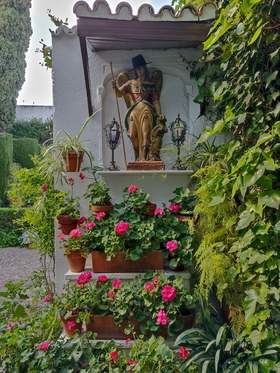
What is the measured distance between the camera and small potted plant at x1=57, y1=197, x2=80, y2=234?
143 inches

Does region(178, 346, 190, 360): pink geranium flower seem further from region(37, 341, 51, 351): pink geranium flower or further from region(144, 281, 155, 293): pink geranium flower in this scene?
region(37, 341, 51, 351): pink geranium flower

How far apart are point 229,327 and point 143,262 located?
87cm

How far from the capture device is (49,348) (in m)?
2.87

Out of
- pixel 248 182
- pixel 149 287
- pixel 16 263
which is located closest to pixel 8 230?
pixel 16 263

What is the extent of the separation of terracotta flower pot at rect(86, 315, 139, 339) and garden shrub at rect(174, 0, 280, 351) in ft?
2.39

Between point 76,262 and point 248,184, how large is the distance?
5.80ft

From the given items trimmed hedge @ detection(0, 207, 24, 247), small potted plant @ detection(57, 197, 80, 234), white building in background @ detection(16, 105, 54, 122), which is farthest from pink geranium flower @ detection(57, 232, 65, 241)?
white building in background @ detection(16, 105, 54, 122)

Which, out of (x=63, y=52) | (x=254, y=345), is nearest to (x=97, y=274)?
(x=254, y=345)

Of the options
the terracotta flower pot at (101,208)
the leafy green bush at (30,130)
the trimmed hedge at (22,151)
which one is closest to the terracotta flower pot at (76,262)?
the terracotta flower pot at (101,208)

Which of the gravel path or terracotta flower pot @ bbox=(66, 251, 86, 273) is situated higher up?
terracotta flower pot @ bbox=(66, 251, 86, 273)

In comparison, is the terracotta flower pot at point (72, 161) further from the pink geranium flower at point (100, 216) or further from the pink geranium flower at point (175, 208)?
the pink geranium flower at point (175, 208)

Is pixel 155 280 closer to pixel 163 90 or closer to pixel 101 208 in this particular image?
pixel 101 208

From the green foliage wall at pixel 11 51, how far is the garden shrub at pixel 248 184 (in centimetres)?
1259

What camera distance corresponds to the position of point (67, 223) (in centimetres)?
365
